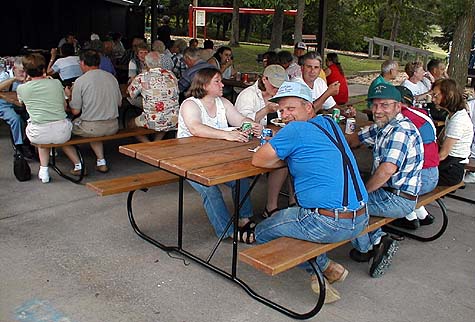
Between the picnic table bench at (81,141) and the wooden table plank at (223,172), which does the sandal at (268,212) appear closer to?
the wooden table plank at (223,172)

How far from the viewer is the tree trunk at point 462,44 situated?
7.91m

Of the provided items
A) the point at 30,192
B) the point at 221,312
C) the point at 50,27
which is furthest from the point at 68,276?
the point at 50,27

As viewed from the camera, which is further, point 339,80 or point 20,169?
point 339,80

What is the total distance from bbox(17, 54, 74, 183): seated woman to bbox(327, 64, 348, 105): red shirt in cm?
331

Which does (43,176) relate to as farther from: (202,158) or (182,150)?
(202,158)

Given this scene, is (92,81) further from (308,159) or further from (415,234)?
(415,234)

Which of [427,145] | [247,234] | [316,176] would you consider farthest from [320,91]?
[316,176]

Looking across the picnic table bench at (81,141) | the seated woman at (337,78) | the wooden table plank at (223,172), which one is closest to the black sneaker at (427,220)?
the wooden table plank at (223,172)

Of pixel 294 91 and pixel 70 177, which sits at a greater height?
pixel 294 91

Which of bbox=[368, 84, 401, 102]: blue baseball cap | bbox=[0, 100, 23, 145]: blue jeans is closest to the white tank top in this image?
bbox=[368, 84, 401, 102]: blue baseball cap

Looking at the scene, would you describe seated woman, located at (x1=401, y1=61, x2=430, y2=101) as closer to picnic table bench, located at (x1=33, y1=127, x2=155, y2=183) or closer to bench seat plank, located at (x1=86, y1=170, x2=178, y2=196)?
picnic table bench, located at (x1=33, y1=127, x2=155, y2=183)

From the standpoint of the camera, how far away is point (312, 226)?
9.09 feet

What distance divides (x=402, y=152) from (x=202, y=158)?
3.98 feet

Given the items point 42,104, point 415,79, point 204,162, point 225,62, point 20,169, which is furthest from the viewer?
point 225,62
